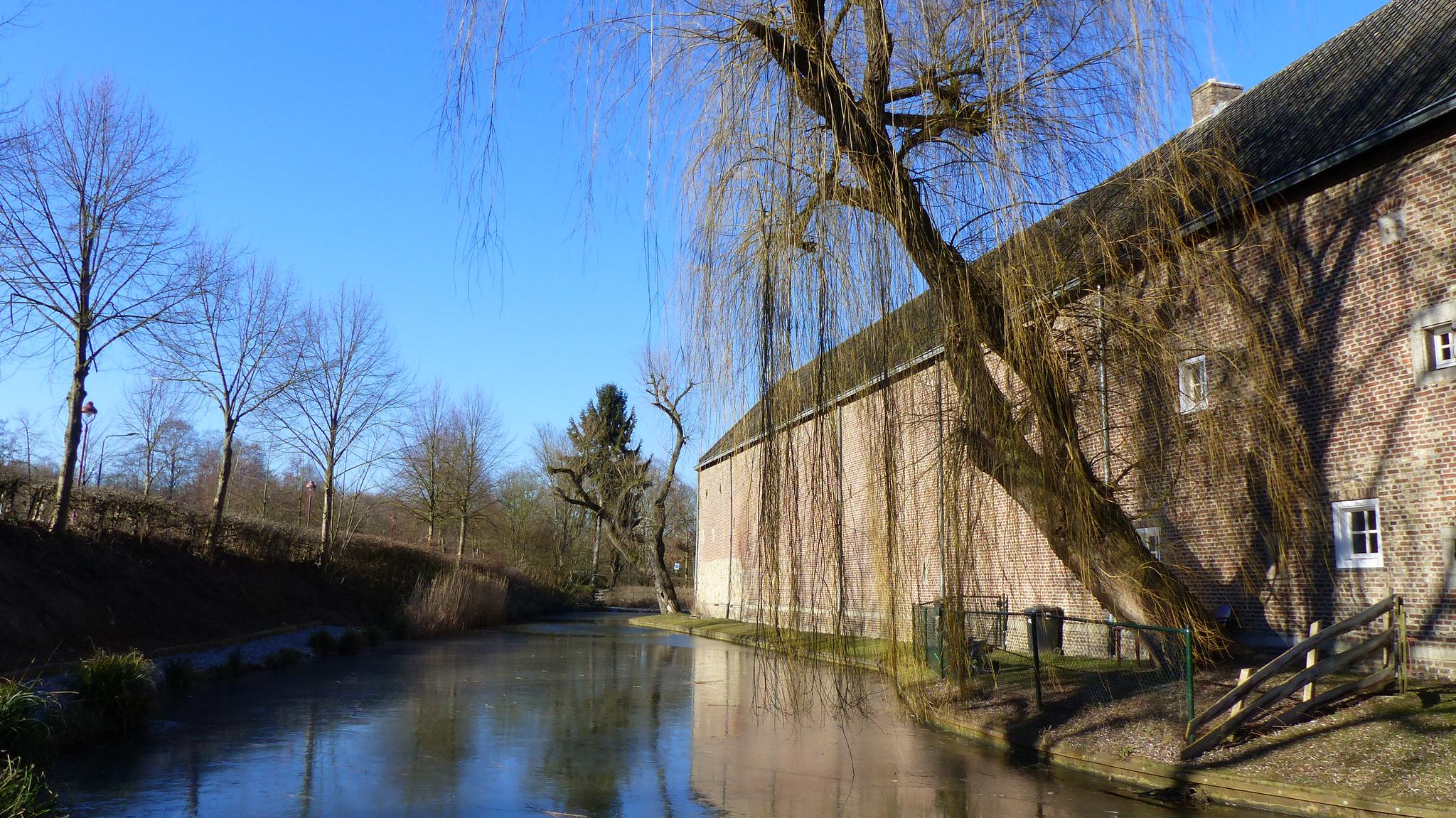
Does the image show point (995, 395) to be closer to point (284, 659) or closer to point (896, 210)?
point (896, 210)

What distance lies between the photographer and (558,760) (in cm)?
859

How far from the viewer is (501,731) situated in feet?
33.5

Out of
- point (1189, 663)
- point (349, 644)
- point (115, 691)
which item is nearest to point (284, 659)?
point (349, 644)

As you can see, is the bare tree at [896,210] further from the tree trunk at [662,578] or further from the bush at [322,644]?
the tree trunk at [662,578]

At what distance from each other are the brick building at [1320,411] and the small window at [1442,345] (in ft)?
0.06

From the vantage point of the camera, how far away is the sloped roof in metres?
5.78

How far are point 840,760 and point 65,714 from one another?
23.8 ft

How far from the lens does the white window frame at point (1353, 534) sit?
954cm

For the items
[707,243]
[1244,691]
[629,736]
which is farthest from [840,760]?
[707,243]

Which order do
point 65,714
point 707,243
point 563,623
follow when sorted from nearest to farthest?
point 707,243, point 65,714, point 563,623

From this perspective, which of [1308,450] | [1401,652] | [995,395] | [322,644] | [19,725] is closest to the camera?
[19,725]

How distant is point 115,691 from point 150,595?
926cm

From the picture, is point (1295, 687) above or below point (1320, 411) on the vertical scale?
below

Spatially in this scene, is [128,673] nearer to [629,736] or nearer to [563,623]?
[629,736]
